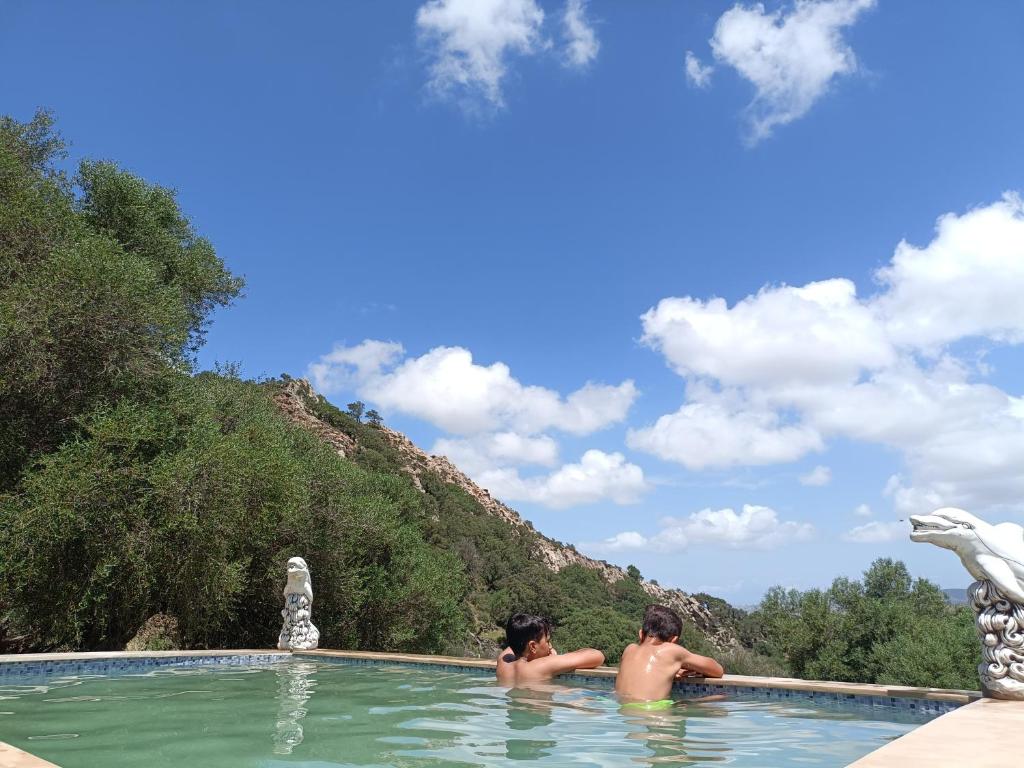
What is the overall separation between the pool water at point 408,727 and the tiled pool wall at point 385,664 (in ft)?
0.43

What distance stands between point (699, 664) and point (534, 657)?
1.75 m

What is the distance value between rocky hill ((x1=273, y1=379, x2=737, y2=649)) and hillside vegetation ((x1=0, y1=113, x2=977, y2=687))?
36.0 meters

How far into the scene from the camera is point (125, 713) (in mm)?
6492

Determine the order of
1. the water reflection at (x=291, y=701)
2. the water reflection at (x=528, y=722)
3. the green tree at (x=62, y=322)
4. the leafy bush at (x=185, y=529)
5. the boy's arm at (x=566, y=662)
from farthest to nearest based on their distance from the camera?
the green tree at (x=62, y=322)
the leafy bush at (x=185, y=529)
the boy's arm at (x=566, y=662)
the water reflection at (x=291, y=701)
the water reflection at (x=528, y=722)

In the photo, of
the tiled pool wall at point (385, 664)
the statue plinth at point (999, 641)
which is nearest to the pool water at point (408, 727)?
the tiled pool wall at point (385, 664)

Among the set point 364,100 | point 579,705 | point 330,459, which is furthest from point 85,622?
point 364,100

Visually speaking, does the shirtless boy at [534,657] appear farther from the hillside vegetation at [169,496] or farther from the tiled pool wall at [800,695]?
the hillside vegetation at [169,496]

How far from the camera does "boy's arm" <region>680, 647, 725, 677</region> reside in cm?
694

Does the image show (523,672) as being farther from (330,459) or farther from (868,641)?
(868,641)

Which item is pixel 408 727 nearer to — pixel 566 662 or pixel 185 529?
pixel 566 662

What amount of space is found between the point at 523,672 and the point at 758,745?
121 inches

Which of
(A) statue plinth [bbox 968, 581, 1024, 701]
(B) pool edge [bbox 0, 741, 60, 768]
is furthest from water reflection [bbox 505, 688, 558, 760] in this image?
(A) statue plinth [bbox 968, 581, 1024, 701]

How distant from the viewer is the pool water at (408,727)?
470cm

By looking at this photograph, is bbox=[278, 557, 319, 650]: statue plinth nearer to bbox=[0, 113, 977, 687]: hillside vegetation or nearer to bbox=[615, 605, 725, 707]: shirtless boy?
bbox=[0, 113, 977, 687]: hillside vegetation
